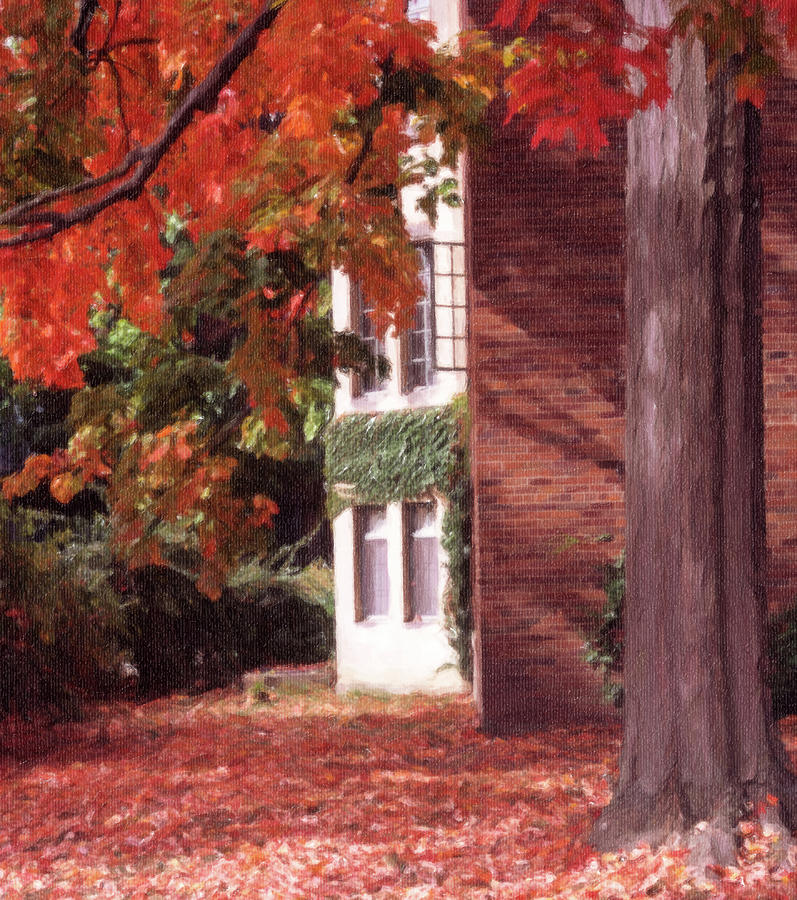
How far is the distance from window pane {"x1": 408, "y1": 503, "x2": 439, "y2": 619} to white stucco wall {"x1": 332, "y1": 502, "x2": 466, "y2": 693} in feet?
0.58

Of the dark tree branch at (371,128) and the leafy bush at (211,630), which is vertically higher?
the dark tree branch at (371,128)

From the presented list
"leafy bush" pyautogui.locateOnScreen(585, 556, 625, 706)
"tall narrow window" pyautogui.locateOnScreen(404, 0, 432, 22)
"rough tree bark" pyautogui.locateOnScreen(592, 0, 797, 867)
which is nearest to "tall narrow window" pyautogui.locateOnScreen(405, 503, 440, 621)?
"leafy bush" pyautogui.locateOnScreen(585, 556, 625, 706)

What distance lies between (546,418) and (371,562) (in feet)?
22.2

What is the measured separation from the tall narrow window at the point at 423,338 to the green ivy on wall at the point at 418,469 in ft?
1.76

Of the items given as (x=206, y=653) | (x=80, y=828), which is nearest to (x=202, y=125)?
(x=80, y=828)

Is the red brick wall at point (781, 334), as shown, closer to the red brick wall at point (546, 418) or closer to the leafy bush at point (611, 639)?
the red brick wall at point (546, 418)

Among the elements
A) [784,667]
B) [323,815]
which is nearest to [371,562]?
[784,667]

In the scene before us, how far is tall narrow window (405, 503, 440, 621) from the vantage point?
17.5m

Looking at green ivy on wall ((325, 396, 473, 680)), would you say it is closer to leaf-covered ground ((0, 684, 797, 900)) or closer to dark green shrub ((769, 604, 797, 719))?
leaf-covered ground ((0, 684, 797, 900))

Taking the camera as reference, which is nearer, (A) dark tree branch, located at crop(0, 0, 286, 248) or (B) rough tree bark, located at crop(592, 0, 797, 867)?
(B) rough tree bark, located at crop(592, 0, 797, 867)

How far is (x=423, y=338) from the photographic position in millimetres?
17094

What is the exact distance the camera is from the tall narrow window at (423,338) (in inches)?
663

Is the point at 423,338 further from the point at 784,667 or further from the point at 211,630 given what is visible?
the point at 784,667

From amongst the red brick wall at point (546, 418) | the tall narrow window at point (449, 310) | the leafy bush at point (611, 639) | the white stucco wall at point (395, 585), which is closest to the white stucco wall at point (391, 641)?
the white stucco wall at point (395, 585)
